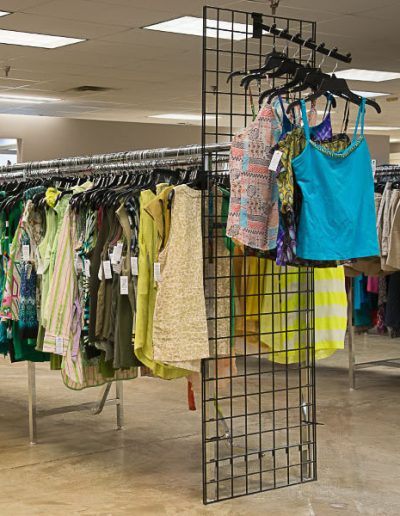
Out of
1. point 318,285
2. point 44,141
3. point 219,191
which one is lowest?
point 318,285

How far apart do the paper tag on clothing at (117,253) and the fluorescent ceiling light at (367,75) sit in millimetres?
6837

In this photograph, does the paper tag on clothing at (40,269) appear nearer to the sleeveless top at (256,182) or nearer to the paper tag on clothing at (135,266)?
the paper tag on clothing at (135,266)

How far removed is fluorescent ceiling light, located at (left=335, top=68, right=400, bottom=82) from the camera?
1102 cm

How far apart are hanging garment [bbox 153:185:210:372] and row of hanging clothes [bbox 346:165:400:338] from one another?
2.18m

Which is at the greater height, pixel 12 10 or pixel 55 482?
pixel 12 10

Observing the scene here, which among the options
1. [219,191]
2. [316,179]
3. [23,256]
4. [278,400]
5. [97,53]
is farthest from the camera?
[97,53]

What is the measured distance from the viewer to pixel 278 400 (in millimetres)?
6922

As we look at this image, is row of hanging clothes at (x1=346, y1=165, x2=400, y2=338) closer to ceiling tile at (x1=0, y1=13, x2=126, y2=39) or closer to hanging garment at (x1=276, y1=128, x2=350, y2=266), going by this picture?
hanging garment at (x1=276, y1=128, x2=350, y2=266)

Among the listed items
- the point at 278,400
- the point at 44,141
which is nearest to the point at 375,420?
the point at 278,400

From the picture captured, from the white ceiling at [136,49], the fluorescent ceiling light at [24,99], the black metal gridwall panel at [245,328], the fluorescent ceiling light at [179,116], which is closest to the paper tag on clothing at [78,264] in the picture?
the black metal gridwall panel at [245,328]

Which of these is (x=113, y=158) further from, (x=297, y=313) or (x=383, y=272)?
(x=383, y=272)

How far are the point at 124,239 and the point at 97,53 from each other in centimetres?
560

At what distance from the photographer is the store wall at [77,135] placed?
15.7m

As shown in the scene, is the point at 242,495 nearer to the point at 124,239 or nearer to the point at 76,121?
the point at 124,239
